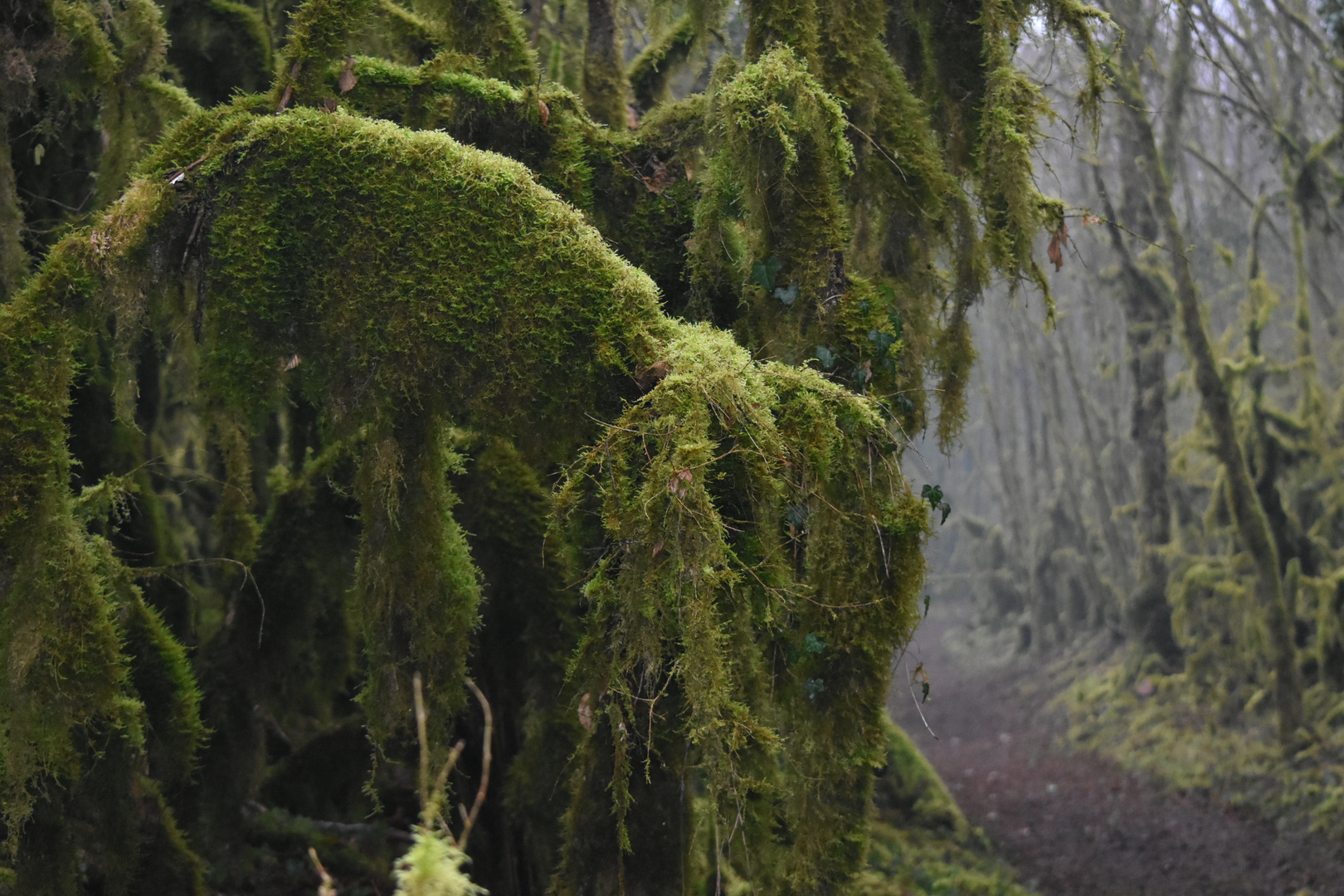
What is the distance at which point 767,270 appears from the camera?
3.60 meters

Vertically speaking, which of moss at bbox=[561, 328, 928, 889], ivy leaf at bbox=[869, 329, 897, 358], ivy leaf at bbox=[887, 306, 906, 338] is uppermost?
ivy leaf at bbox=[887, 306, 906, 338]

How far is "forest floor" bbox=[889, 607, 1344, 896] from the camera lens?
27.5 feet

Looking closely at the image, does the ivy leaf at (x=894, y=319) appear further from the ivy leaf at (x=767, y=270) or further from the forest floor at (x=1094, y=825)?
the forest floor at (x=1094, y=825)

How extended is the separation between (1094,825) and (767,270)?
9.14 m

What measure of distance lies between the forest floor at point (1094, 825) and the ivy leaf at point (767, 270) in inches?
129

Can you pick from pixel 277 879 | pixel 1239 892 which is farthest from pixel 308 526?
pixel 1239 892

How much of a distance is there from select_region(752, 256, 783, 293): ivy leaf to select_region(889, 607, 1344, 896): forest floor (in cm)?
327

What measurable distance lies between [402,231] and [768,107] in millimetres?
1375

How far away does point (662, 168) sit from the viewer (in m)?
4.11

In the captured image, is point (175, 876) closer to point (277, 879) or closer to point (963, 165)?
point (277, 879)

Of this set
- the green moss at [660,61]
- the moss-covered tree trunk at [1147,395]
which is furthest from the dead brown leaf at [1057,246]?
the moss-covered tree trunk at [1147,395]

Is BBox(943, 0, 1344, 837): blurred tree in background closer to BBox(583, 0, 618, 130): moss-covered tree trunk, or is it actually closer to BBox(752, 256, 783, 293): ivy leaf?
BBox(583, 0, 618, 130): moss-covered tree trunk

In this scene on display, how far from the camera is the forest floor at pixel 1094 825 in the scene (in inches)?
329

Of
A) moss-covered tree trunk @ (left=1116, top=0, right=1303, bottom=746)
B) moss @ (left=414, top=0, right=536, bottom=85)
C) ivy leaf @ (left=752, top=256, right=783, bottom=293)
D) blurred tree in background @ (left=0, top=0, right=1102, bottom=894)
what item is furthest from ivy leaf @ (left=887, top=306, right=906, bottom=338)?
moss-covered tree trunk @ (left=1116, top=0, right=1303, bottom=746)
